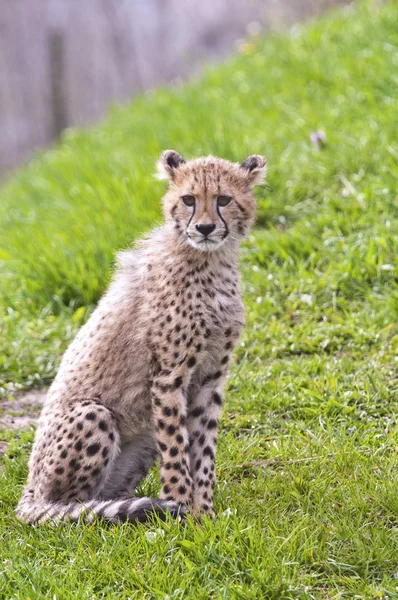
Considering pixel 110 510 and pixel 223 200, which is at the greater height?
pixel 223 200

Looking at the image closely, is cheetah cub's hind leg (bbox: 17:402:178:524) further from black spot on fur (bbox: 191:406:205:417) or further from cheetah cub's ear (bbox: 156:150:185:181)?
cheetah cub's ear (bbox: 156:150:185:181)

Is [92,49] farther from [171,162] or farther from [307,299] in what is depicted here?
[171,162]

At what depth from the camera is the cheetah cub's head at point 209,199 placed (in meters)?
3.61

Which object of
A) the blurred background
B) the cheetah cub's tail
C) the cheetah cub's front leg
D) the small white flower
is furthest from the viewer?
the blurred background

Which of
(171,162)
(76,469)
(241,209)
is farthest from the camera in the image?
(171,162)

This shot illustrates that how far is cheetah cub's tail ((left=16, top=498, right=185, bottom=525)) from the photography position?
3430mm

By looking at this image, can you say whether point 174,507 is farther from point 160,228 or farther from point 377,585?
point 160,228

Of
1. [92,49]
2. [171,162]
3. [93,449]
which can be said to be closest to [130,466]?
[93,449]

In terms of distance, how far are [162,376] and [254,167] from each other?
3.19ft

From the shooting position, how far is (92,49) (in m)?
12.3

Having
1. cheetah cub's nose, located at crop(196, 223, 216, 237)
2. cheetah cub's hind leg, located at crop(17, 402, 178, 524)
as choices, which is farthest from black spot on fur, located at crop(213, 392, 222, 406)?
cheetah cub's nose, located at crop(196, 223, 216, 237)

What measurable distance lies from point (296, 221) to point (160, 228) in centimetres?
203

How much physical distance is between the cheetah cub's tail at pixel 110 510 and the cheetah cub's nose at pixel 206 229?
1029 millimetres

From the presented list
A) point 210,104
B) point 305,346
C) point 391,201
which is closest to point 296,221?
point 391,201
